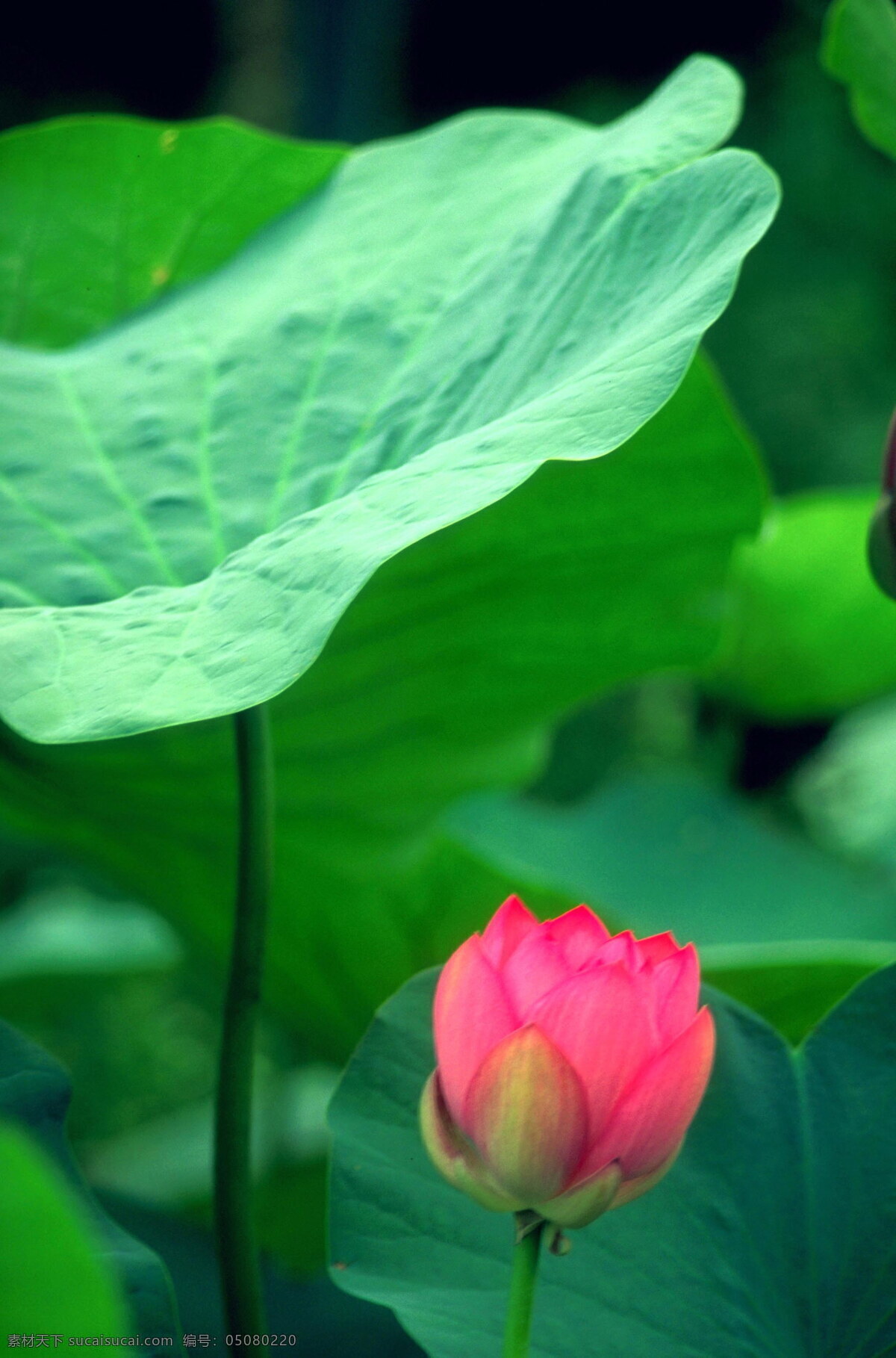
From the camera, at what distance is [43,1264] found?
0.21m

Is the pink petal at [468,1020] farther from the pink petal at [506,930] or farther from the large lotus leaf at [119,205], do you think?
the large lotus leaf at [119,205]

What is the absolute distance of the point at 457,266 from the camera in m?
0.52

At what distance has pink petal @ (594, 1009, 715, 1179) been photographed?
0.27 metres

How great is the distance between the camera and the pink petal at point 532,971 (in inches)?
11.0

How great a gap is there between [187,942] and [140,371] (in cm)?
34

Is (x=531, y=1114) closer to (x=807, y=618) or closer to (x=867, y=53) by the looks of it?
(x=867, y=53)

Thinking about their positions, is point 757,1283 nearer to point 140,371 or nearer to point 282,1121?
point 140,371

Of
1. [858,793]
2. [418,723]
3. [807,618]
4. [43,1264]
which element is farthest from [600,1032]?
[858,793]

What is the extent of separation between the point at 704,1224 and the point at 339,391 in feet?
1.07

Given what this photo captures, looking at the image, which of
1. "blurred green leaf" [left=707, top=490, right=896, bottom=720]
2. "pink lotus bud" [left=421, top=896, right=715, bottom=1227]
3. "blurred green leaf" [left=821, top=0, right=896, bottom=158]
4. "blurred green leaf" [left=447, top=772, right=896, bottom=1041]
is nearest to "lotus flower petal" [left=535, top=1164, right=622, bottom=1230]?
"pink lotus bud" [left=421, top=896, right=715, bottom=1227]

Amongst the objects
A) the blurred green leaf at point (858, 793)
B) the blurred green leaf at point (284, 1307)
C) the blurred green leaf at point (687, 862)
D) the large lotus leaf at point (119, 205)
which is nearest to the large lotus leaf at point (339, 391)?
the large lotus leaf at point (119, 205)

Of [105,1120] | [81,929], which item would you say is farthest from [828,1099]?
[105,1120]

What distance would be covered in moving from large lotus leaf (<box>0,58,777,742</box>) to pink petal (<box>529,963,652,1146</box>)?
102 mm

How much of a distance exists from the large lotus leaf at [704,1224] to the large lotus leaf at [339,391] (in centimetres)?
13
